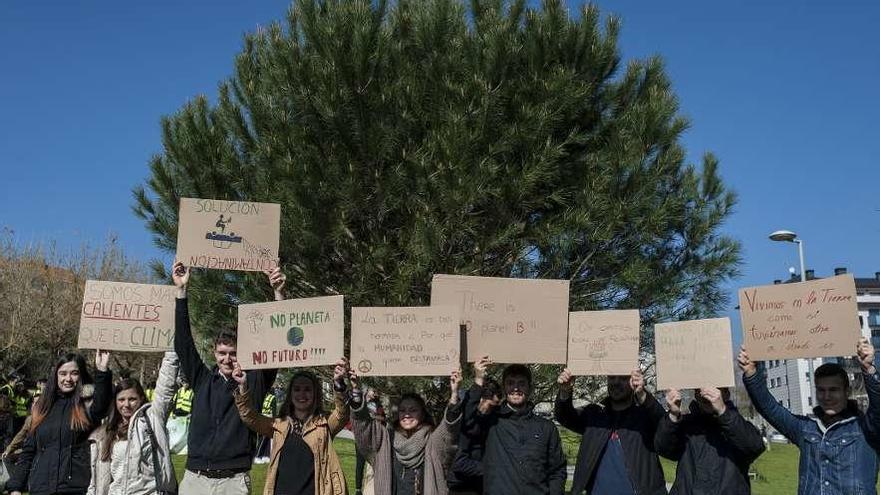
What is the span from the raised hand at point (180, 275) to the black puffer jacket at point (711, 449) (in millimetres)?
3240

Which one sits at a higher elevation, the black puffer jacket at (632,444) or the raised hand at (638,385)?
the raised hand at (638,385)

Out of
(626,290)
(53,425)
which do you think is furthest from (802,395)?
(53,425)

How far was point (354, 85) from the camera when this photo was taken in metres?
8.55

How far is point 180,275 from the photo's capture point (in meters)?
5.54

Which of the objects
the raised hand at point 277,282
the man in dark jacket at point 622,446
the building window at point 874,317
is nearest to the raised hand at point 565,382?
the man in dark jacket at point 622,446

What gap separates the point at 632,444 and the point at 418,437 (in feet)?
4.51

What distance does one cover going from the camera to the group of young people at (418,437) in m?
4.66

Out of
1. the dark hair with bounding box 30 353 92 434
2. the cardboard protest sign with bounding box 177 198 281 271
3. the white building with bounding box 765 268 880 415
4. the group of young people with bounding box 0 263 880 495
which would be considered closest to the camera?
the group of young people with bounding box 0 263 880 495

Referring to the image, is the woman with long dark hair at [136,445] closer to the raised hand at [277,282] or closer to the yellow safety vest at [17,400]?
the raised hand at [277,282]

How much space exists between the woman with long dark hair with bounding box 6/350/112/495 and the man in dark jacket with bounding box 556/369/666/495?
3124mm

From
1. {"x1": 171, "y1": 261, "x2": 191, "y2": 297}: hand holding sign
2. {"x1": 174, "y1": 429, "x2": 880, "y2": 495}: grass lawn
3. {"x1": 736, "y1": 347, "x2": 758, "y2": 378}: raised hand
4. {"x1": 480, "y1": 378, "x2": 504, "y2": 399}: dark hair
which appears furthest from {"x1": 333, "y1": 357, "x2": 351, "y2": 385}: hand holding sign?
{"x1": 174, "y1": 429, "x2": 880, "y2": 495}: grass lawn

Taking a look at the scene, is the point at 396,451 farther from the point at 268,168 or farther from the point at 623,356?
the point at 268,168

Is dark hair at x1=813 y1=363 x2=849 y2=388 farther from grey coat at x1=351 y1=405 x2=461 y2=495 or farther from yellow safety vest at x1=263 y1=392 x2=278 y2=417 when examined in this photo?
yellow safety vest at x1=263 y1=392 x2=278 y2=417

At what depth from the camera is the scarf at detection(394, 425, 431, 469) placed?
5.27 metres
